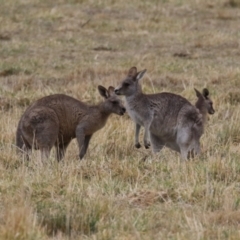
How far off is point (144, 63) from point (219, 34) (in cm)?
438

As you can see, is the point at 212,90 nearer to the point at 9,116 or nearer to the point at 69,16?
the point at 9,116

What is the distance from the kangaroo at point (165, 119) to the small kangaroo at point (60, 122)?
19 cm

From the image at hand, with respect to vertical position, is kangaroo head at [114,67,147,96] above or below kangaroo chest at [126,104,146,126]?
above

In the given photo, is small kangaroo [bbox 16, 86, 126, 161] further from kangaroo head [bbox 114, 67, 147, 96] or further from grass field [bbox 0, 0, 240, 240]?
grass field [bbox 0, 0, 240, 240]

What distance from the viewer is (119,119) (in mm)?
10594

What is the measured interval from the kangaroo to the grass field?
19 centimetres

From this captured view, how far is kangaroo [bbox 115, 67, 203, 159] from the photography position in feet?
27.7

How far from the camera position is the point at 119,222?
18.1 ft

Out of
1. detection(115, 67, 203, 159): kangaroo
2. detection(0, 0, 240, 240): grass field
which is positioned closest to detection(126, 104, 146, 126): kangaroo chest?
detection(115, 67, 203, 159): kangaroo

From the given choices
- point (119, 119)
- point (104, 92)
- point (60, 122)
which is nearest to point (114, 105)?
point (104, 92)

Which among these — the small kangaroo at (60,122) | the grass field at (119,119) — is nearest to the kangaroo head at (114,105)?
the small kangaroo at (60,122)

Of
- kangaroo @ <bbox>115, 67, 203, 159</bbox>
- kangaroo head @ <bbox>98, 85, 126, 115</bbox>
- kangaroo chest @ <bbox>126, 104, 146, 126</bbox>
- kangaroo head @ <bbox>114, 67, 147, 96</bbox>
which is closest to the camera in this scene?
kangaroo @ <bbox>115, 67, 203, 159</bbox>

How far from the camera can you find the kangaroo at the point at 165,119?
27.7ft

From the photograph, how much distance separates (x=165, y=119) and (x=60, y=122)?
117 centimetres
